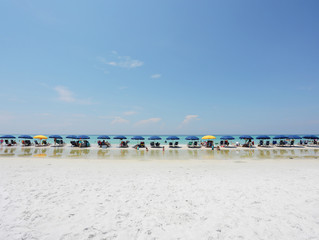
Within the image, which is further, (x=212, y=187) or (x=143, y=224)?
(x=212, y=187)

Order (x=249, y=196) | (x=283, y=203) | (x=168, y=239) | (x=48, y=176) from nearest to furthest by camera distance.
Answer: (x=168, y=239), (x=283, y=203), (x=249, y=196), (x=48, y=176)

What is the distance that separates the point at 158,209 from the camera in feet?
16.7

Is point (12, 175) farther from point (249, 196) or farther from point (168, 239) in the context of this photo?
point (249, 196)

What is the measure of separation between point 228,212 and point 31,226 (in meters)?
5.64

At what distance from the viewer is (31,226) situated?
4.12 metres

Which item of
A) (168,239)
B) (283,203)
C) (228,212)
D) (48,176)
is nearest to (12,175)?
(48,176)

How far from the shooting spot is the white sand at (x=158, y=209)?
154 inches

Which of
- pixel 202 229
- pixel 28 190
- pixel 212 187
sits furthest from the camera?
pixel 212 187

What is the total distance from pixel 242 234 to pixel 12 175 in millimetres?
11578

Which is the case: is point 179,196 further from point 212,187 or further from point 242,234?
point 242,234

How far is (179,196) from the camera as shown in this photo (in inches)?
240

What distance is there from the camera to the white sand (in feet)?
12.8

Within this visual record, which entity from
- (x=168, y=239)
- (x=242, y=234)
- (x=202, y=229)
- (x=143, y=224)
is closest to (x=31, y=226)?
(x=143, y=224)

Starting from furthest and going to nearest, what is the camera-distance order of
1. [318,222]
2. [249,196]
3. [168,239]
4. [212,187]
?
[212,187], [249,196], [318,222], [168,239]
